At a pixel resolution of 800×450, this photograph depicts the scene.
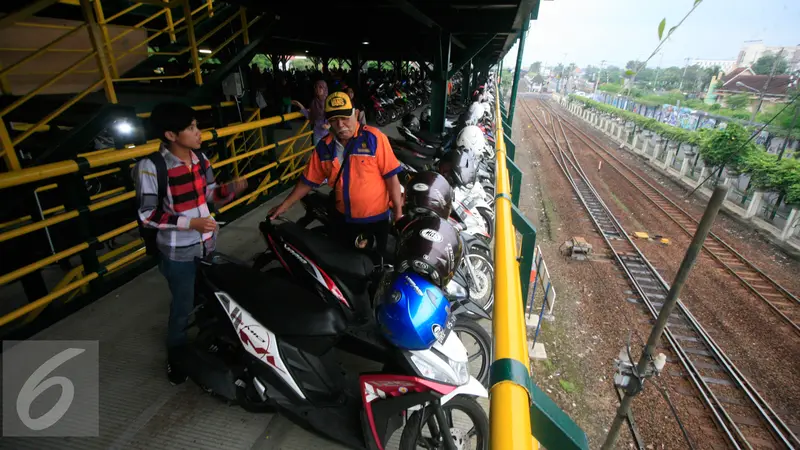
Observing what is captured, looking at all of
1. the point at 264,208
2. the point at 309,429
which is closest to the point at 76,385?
the point at 309,429

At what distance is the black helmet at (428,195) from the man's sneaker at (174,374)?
1930 mm

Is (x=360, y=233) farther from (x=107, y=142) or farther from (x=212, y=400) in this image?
(x=107, y=142)

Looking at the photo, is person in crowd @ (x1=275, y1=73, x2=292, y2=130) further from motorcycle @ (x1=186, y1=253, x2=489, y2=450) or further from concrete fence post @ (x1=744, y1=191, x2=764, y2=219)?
concrete fence post @ (x1=744, y1=191, x2=764, y2=219)

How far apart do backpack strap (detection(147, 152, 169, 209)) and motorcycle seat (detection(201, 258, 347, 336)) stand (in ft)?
1.75

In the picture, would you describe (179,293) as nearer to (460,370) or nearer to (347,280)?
(347,280)

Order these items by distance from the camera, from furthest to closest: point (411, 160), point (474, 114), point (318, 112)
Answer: point (474, 114) → point (318, 112) → point (411, 160)

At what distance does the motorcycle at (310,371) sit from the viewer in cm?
197

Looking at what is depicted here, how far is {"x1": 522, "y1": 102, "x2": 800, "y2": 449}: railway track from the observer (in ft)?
22.2

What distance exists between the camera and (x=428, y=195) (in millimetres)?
3129

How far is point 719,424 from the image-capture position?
273 inches

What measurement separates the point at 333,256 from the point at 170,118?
1223 mm

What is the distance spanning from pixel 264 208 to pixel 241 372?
3782 mm

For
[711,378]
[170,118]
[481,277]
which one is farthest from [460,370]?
[711,378]

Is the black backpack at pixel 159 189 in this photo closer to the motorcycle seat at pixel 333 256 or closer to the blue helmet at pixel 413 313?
the motorcycle seat at pixel 333 256
